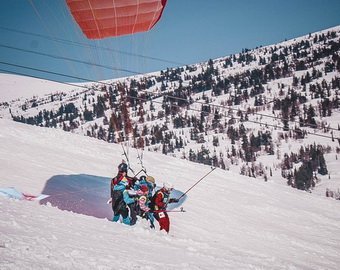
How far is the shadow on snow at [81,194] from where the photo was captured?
38.0 ft

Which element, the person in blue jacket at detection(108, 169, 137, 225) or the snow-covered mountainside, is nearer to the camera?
the person in blue jacket at detection(108, 169, 137, 225)

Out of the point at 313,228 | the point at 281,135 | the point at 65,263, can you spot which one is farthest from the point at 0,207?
the point at 281,135

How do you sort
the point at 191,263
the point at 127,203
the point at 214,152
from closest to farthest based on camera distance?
1. the point at 191,263
2. the point at 127,203
3. the point at 214,152

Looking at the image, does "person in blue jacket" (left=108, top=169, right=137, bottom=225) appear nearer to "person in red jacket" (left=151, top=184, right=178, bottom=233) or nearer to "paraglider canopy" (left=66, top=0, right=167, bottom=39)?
"person in red jacket" (left=151, top=184, right=178, bottom=233)

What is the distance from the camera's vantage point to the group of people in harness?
32.6 feet

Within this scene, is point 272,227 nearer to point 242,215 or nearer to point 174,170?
point 242,215

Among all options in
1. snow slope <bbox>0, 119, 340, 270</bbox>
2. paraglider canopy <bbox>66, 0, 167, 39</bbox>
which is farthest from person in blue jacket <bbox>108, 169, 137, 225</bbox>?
paraglider canopy <bbox>66, 0, 167, 39</bbox>

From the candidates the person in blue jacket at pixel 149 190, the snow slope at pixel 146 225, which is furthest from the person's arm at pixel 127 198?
the snow slope at pixel 146 225

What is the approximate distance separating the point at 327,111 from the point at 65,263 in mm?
125021

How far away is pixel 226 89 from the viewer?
17225cm

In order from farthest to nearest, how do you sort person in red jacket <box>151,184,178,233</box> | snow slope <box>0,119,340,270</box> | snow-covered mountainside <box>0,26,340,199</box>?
snow-covered mountainside <box>0,26,340,199</box>, person in red jacket <box>151,184,178,233</box>, snow slope <box>0,119,340,270</box>

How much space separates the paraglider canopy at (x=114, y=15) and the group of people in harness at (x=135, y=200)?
5.73 metres

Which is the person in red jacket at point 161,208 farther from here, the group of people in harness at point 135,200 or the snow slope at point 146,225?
the snow slope at point 146,225

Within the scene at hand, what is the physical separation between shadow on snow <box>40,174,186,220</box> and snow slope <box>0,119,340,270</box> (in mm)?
79
